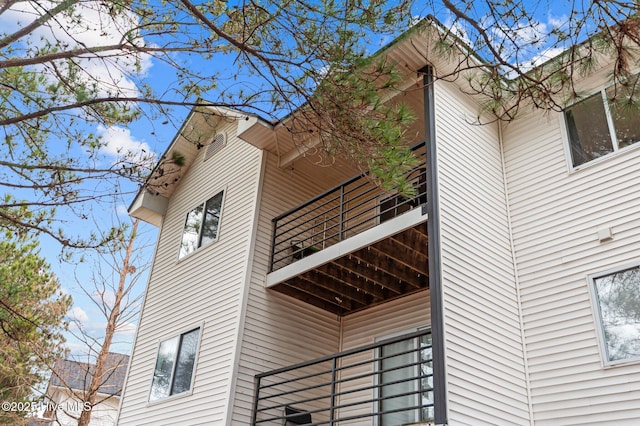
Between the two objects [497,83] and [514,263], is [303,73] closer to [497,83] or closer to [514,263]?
[497,83]

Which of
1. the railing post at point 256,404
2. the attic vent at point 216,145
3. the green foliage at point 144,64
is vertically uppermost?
the attic vent at point 216,145

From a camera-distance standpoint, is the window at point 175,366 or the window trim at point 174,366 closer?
the window trim at point 174,366

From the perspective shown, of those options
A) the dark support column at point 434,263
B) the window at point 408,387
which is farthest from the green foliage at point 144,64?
the window at point 408,387

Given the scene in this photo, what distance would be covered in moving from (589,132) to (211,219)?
6451 millimetres

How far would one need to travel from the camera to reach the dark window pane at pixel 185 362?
8.89 m

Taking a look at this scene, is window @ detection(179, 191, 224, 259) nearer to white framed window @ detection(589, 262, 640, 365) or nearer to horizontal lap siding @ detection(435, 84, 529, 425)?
horizontal lap siding @ detection(435, 84, 529, 425)

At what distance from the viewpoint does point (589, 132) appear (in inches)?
311

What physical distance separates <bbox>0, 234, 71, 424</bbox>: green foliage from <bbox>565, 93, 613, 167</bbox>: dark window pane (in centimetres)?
1267

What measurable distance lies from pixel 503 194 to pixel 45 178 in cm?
617

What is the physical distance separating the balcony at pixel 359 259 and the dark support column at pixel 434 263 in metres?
0.16

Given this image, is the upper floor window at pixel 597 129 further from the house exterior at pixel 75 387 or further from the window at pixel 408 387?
the house exterior at pixel 75 387

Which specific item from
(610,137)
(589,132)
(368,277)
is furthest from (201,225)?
(610,137)

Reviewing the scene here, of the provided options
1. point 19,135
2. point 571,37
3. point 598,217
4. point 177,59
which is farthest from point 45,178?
point 598,217

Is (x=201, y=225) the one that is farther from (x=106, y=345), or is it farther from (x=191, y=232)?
(x=106, y=345)
